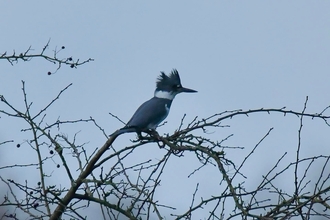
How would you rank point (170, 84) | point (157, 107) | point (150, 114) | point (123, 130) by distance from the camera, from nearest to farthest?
point (123, 130) < point (150, 114) < point (157, 107) < point (170, 84)

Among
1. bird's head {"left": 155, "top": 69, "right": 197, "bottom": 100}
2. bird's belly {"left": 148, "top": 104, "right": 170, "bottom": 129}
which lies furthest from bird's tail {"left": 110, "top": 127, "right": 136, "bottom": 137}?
bird's head {"left": 155, "top": 69, "right": 197, "bottom": 100}

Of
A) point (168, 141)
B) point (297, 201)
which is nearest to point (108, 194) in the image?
point (168, 141)

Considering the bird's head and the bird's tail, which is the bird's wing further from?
the bird's head

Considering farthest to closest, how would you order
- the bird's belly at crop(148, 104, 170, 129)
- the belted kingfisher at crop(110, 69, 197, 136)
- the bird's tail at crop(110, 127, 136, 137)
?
the bird's belly at crop(148, 104, 170, 129) → the belted kingfisher at crop(110, 69, 197, 136) → the bird's tail at crop(110, 127, 136, 137)

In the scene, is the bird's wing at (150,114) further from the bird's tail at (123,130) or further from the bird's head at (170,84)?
the bird's head at (170,84)

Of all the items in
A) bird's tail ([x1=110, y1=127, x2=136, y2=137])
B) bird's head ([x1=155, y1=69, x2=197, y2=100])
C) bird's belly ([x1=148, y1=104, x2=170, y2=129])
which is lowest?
bird's tail ([x1=110, y1=127, x2=136, y2=137])

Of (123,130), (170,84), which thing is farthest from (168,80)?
(123,130)

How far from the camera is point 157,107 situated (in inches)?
225

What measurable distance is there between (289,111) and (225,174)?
79 centimetres

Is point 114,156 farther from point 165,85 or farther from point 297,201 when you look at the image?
point 165,85

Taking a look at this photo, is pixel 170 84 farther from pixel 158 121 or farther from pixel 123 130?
pixel 123 130

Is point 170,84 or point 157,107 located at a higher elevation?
point 170,84

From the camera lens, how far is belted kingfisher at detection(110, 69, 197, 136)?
513cm

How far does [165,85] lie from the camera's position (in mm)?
6453
